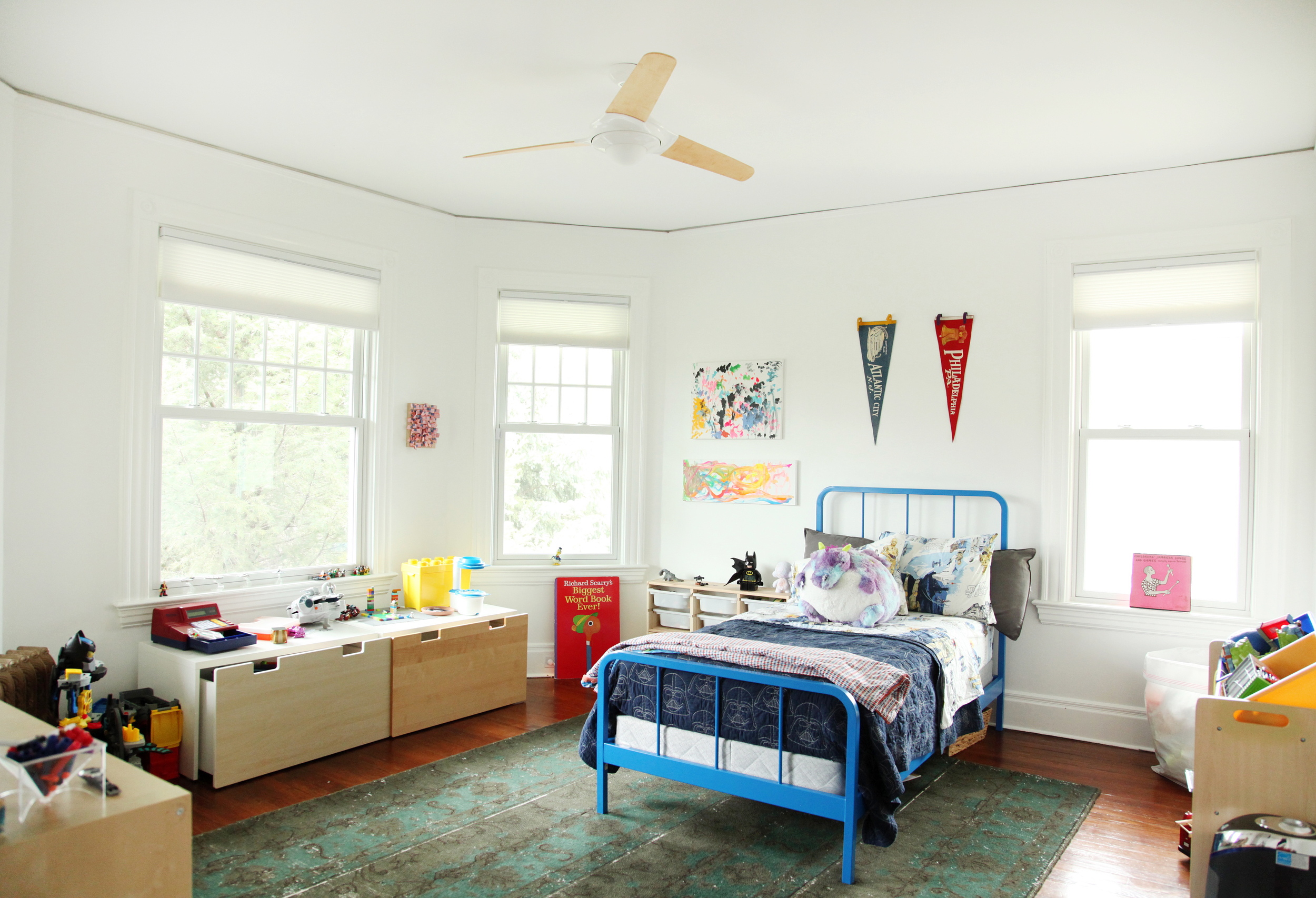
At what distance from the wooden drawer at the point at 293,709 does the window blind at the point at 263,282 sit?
1.63 m

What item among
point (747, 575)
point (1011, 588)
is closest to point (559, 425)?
point (747, 575)

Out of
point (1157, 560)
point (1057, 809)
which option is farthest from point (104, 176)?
point (1157, 560)

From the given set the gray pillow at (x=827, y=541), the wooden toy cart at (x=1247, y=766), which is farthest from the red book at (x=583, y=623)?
the wooden toy cart at (x=1247, y=766)

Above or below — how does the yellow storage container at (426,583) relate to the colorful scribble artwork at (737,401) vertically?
below

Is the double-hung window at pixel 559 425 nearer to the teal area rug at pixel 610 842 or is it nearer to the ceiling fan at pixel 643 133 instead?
the teal area rug at pixel 610 842

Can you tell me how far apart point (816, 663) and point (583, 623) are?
2.35m

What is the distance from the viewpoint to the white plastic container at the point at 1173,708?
3275mm

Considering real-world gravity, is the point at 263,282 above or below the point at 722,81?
below

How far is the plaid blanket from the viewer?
2566mm

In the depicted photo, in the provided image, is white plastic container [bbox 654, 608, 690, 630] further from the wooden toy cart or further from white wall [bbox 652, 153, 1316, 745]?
the wooden toy cart

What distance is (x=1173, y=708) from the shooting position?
333 centimetres

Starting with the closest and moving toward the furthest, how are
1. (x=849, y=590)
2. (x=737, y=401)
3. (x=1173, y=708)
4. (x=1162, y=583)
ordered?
(x=1173, y=708), (x=849, y=590), (x=1162, y=583), (x=737, y=401)

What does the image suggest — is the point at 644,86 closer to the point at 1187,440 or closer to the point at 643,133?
the point at 643,133

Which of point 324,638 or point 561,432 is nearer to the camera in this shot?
point 324,638
